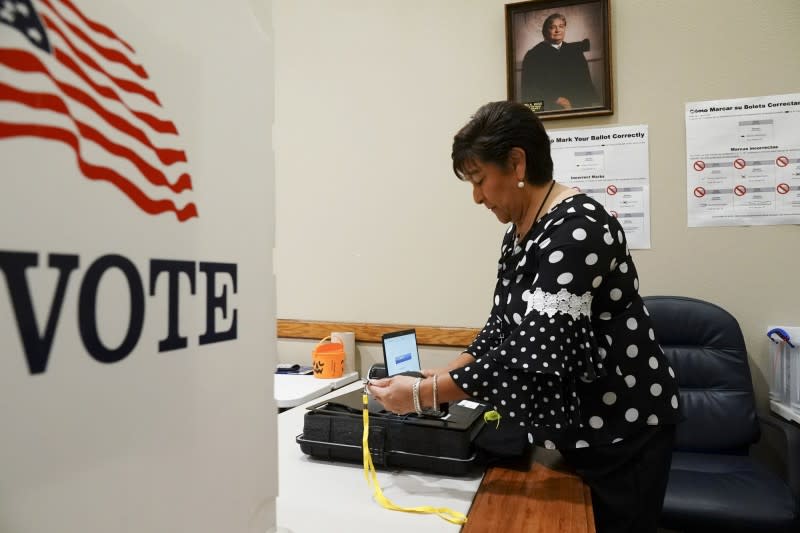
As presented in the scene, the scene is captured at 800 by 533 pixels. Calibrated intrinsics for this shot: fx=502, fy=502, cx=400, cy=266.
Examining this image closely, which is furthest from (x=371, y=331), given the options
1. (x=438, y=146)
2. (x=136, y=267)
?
(x=136, y=267)

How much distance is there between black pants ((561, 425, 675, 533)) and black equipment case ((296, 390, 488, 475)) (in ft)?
0.77

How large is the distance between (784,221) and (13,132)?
216cm

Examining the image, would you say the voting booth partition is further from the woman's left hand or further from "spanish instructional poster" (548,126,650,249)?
"spanish instructional poster" (548,126,650,249)

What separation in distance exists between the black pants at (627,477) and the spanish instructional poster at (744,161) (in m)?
1.16

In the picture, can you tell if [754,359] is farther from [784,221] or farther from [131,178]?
[131,178]

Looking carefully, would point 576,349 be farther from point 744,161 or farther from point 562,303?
point 744,161

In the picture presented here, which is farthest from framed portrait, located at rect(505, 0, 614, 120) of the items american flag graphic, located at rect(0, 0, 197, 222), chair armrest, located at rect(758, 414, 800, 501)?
american flag graphic, located at rect(0, 0, 197, 222)

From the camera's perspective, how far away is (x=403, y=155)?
7.08ft

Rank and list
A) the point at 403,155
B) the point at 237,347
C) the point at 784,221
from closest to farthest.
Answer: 1. the point at 237,347
2. the point at 784,221
3. the point at 403,155

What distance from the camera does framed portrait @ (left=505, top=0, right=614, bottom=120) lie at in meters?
1.91

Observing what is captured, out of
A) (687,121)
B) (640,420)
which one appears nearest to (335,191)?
(687,121)

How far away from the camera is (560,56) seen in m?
1.96

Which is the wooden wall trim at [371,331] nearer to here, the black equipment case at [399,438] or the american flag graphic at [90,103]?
the black equipment case at [399,438]

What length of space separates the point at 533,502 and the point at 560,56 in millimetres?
1686
